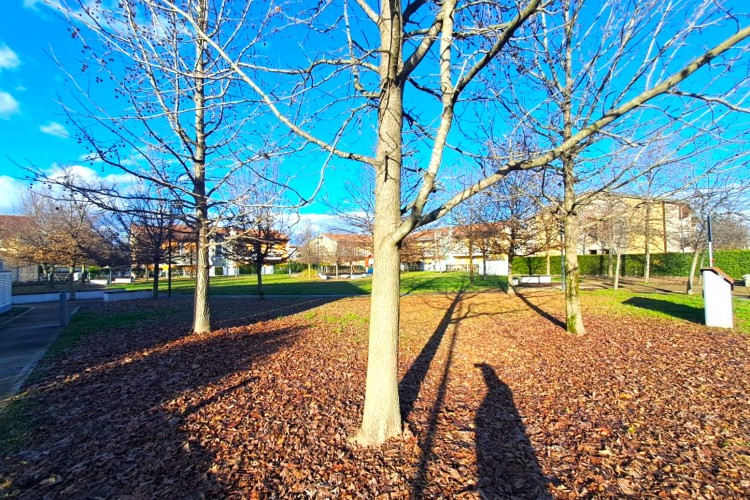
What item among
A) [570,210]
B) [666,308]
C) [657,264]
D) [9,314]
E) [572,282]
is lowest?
[9,314]

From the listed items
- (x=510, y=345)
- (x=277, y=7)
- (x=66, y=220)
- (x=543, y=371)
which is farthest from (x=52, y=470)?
(x=66, y=220)

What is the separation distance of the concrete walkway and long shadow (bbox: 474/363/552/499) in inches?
235

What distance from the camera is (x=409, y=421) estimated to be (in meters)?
3.62

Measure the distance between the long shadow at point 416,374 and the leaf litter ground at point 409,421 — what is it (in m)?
0.03

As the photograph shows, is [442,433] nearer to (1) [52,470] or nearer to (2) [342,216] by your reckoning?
(1) [52,470]

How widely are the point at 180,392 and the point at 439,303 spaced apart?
1024 centimetres

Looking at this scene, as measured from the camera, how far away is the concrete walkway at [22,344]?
211 inches

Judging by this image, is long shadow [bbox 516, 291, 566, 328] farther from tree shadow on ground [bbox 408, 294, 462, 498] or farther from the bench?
the bench

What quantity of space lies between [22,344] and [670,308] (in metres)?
17.5

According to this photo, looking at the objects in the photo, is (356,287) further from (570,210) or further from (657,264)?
(657,264)

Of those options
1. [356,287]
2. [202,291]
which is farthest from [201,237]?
[356,287]

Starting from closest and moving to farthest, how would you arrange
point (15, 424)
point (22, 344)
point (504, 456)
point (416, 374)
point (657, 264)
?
point (504, 456), point (15, 424), point (416, 374), point (22, 344), point (657, 264)

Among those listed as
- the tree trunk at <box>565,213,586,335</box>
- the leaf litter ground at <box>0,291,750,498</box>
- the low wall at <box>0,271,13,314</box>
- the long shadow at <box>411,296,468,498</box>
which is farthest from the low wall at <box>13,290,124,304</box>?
the tree trunk at <box>565,213,586,335</box>

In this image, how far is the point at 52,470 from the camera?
9.52 feet
